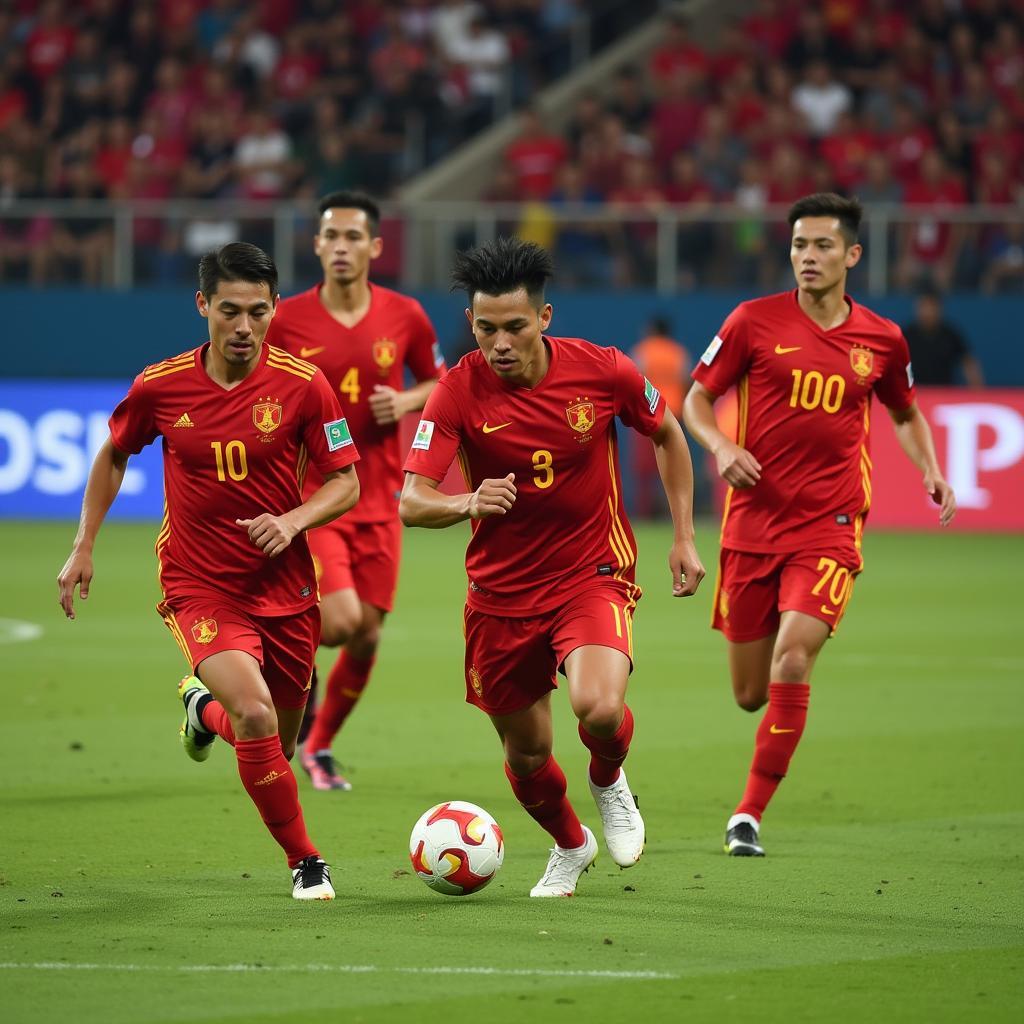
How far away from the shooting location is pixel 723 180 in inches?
904

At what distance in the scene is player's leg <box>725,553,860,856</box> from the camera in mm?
7527

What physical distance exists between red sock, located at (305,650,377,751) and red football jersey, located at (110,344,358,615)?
2.35m

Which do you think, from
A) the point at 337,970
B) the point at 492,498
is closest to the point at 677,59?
the point at 492,498

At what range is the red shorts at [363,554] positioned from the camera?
904 centimetres

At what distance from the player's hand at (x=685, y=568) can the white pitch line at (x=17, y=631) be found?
8.11 metres

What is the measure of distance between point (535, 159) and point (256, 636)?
17902 mm

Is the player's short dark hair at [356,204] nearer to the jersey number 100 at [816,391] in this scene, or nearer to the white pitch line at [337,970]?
the jersey number 100 at [816,391]

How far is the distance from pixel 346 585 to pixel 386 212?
1431 centimetres

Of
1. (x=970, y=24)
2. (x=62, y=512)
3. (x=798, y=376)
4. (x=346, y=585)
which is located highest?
(x=970, y=24)

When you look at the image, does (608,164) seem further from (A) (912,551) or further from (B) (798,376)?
(B) (798,376)

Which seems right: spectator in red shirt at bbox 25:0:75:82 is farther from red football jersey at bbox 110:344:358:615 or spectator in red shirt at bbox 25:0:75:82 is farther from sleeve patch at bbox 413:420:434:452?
sleeve patch at bbox 413:420:434:452

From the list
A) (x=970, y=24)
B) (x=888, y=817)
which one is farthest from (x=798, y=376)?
(x=970, y=24)

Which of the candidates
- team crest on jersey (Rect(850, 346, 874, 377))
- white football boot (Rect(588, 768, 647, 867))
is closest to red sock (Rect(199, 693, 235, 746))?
white football boot (Rect(588, 768, 647, 867))

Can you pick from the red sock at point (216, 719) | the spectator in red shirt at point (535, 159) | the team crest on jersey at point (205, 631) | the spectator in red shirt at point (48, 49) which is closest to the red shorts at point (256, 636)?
the team crest on jersey at point (205, 631)
